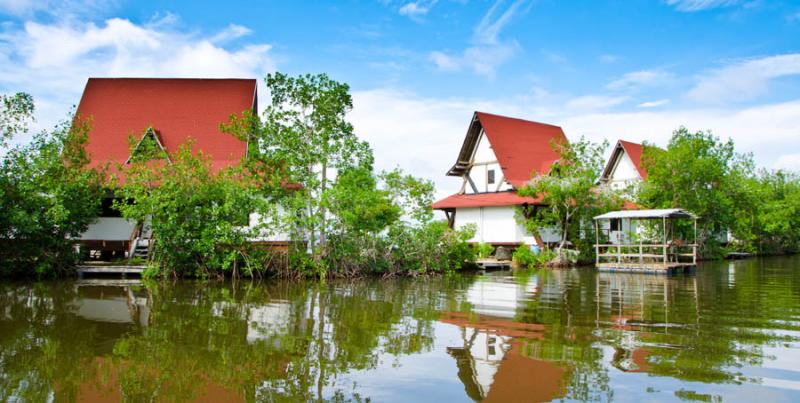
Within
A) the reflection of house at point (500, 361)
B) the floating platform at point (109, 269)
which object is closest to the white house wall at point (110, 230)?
the floating platform at point (109, 269)

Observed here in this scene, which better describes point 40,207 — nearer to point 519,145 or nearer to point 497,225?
point 497,225

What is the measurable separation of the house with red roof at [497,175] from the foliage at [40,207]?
18.6 metres

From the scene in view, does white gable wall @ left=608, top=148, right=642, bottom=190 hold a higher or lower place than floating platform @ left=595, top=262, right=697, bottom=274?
higher

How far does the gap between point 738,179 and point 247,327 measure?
35.0m

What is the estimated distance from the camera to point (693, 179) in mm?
33219

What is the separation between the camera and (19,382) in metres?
6.02

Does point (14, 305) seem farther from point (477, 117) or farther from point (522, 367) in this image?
point (477, 117)

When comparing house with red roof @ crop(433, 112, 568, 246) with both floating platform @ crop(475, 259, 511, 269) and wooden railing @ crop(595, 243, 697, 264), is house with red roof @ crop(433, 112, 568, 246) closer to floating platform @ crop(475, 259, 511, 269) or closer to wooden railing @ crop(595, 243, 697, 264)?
floating platform @ crop(475, 259, 511, 269)

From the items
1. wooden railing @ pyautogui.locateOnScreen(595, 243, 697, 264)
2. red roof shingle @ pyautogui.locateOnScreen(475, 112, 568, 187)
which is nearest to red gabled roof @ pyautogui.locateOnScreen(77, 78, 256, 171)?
red roof shingle @ pyautogui.locateOnScreen(475, 112, 568, 187)

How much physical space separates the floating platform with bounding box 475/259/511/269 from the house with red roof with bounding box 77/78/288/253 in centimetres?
1104

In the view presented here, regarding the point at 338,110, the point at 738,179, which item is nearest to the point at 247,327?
the point at 338,110

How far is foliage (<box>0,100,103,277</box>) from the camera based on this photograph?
725 inches

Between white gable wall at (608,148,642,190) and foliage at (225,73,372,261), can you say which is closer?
foliage at (225,73,372,261)

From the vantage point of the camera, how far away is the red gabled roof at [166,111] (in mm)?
24594
